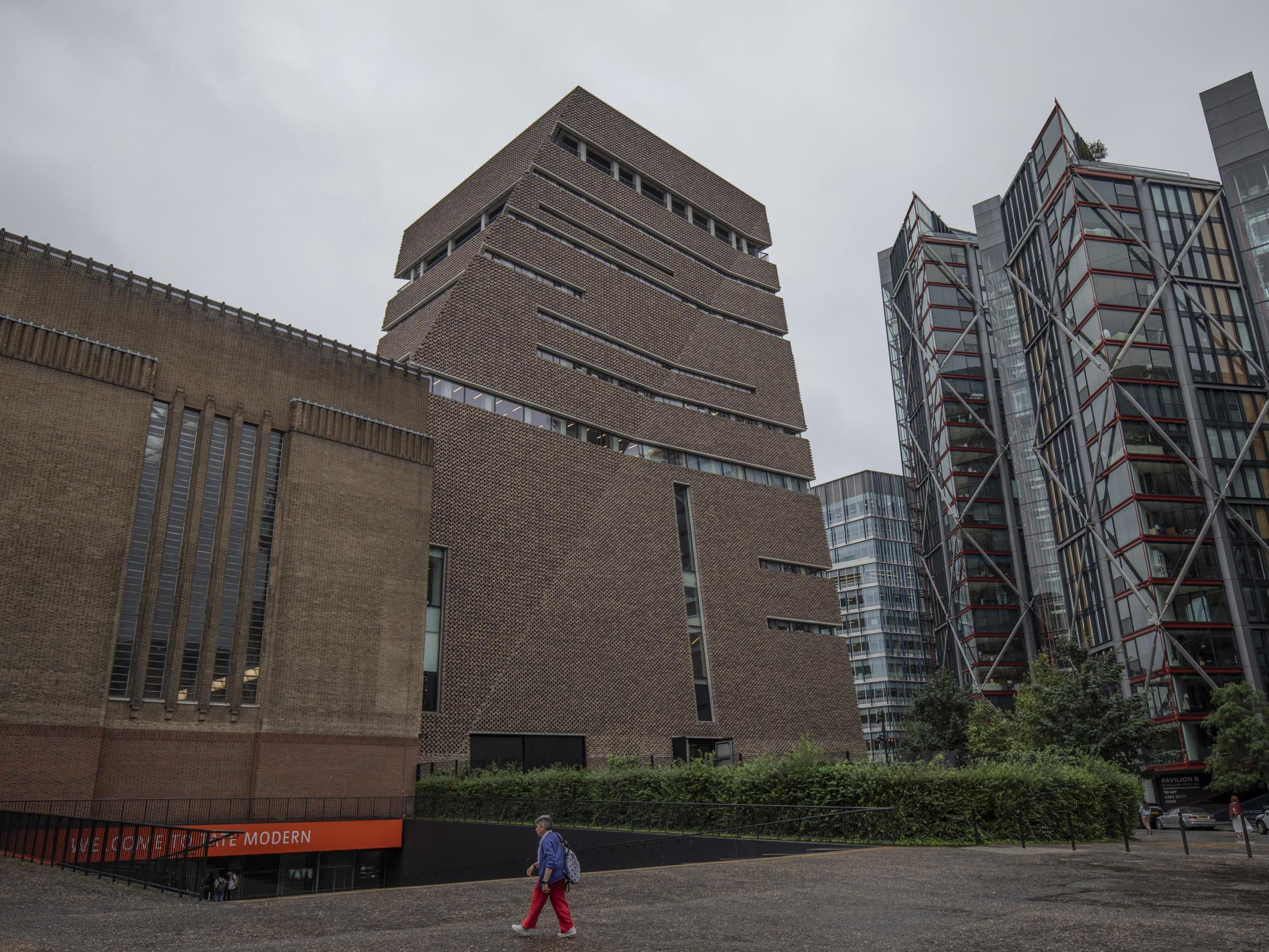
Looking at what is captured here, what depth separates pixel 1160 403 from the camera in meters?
54.9

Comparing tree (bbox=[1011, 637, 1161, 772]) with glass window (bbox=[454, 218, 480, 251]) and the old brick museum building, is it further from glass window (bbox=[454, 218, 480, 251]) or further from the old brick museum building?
glass window (bbox=[454, 218, 480, 251])

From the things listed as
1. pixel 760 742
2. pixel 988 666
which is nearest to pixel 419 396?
pixel 760 742

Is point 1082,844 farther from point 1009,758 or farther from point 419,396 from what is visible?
point 419,396

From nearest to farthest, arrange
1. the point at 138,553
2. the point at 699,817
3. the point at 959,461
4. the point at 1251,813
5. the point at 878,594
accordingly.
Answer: the point at 699,817, the point at 138,553, the point at 1251,813, the point at 959,461, the point at 878,594

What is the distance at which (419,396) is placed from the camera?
123ft

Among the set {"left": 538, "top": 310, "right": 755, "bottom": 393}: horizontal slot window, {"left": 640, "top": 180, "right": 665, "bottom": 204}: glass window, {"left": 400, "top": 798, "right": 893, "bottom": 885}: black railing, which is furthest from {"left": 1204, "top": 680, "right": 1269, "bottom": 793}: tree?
{"left": 640, "top": 180, "right": 665, "bottom": 204}: glass window

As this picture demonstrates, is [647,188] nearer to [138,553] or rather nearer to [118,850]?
[138,553]

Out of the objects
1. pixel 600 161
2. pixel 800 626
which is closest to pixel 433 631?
pixel 800 626

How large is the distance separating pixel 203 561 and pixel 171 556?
1.00 metres

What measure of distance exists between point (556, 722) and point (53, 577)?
19.5 m

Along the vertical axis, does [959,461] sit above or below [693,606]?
above

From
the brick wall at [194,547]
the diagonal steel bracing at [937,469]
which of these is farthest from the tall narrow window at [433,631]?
the diagonal steel bracing at [937,469]

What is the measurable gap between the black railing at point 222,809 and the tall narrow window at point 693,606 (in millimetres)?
17151

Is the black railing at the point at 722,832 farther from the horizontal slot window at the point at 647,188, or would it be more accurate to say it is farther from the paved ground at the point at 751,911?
the horizontal slot window at the point at 647,188
